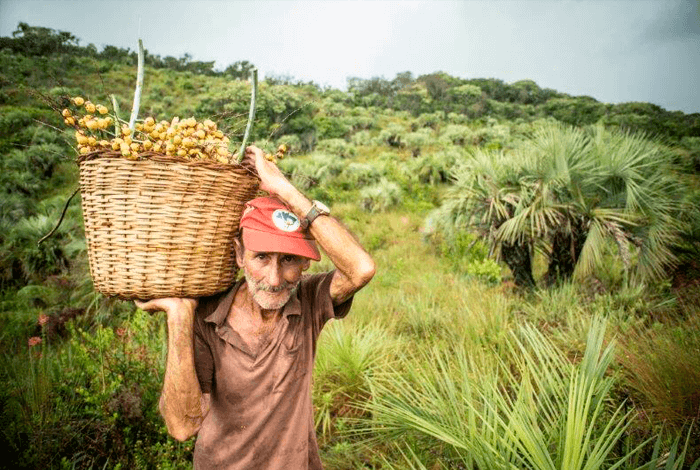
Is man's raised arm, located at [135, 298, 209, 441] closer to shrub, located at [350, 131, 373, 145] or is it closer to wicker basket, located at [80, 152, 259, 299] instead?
wicker basket, located at [80, 152, 259, 299]

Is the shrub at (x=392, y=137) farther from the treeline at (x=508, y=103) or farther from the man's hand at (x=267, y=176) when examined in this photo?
the man's hand at (x=267, y=176)

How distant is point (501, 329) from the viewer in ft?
15.3

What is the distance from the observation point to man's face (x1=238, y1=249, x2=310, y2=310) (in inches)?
67.1

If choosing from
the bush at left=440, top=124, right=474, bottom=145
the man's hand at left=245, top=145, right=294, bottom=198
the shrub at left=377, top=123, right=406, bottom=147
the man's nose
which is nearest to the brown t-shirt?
the man's nose

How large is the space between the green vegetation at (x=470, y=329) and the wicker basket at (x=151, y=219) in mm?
248

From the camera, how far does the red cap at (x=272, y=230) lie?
1.61 metres

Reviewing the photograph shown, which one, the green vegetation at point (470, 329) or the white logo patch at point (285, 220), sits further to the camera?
the green vegetation at point (470, 329)

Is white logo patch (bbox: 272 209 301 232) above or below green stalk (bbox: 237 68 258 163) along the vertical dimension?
below

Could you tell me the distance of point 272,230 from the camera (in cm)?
164

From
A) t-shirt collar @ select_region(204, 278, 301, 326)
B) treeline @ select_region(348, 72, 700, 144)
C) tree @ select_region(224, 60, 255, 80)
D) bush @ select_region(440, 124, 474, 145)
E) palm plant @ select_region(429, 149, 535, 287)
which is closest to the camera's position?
t-shirt collar @ select_region(204, 278, 301, 326)

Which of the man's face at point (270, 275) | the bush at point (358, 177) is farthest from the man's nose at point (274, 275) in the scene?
the bush at point (358, 177)

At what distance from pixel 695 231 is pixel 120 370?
884cm

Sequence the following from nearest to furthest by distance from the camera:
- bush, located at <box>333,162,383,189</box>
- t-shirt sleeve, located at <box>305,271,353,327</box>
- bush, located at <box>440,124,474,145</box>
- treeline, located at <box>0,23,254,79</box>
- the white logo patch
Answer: the white logo patch → t-shirt sleeve, located at <box>305,271,353,327</box> → bush, located at <box>333,162,383,189</box> → bush, located at <box>440,124,474,145</box> → treeline, located at <box>0,23,254,79</box>

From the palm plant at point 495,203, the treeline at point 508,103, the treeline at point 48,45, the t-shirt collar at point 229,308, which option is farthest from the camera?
the treeline at point 48,45
